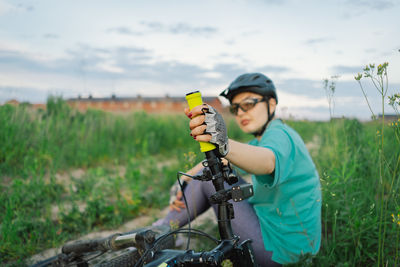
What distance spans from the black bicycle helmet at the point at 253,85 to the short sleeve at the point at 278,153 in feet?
2.30

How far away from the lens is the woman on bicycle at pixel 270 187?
5.85 ft

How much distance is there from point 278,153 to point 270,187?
0.70 ft

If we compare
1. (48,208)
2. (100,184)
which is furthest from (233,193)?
(100,184)

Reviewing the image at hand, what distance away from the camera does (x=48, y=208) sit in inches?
144

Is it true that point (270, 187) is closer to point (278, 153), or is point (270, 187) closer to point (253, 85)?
point (278, 153)

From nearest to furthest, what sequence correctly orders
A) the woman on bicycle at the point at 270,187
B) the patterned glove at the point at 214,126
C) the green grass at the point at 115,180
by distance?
the patterned glove at the point at 214,126
the woman on bicycle at the point at 270,187
the green grass at the point at 115,180

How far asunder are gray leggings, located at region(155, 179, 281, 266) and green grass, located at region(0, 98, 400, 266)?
26 cm

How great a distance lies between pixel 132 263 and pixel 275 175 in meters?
1.10

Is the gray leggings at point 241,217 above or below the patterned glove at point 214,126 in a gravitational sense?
below

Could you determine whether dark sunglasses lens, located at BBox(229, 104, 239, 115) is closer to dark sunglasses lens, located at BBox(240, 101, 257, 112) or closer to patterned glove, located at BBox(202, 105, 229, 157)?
dark sunglasses lens, located at BBox(240, 101, 257, 112)

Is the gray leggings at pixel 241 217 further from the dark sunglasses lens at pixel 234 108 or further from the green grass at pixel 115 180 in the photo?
the dark sunglasses lens at pixel 234 108

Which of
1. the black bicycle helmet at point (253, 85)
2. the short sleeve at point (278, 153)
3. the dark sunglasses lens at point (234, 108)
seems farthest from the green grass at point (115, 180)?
the black bicycle helmet at point (253, 85)

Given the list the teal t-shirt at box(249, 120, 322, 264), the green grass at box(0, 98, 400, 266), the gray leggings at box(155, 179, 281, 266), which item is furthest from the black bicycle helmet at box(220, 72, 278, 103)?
the gray leggings at box(155, 179, 281, 266)

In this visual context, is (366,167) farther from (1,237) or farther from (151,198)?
(1,237)
